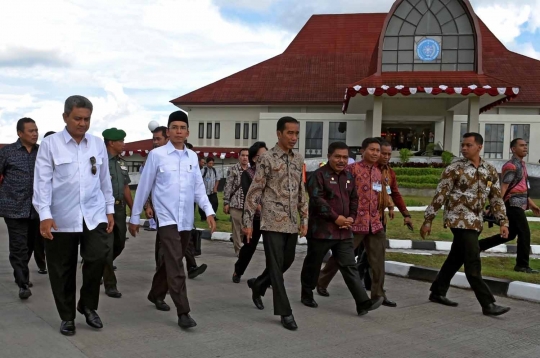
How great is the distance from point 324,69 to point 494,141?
11.6 m

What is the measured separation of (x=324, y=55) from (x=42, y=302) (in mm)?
33403

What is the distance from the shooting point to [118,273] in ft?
22.6

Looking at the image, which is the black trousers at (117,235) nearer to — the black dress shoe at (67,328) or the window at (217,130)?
the black dress shoe at (67,328)

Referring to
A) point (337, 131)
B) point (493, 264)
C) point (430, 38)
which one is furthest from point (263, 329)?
point (337, 131)

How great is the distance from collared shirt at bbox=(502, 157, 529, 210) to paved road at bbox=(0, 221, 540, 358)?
1647 mm

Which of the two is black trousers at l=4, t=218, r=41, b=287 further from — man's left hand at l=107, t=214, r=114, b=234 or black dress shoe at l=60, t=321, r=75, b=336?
man's left hand at l=107, t=214, r=114, b=234

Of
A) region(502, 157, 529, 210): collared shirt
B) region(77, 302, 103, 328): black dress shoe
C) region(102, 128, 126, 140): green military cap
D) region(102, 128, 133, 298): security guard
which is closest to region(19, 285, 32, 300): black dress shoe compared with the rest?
region(102, 128, 133, 298): security guard

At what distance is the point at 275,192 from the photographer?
486 centimetres

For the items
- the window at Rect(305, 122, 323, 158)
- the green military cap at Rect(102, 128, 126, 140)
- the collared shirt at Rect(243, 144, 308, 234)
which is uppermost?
the window at Rect(305, 122, 323, 158)

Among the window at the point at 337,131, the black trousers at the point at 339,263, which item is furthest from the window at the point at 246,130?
the black trousers at the point at 339,263

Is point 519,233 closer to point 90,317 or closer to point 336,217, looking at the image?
point 336,217

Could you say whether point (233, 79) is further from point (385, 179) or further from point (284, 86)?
point (385, 179)

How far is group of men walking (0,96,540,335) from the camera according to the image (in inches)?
167

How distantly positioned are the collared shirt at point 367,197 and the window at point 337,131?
85.5 ft
